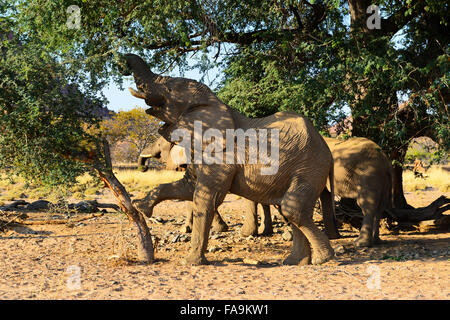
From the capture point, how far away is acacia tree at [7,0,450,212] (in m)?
8.61

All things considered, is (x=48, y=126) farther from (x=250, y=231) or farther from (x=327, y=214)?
(x=327, y=214)

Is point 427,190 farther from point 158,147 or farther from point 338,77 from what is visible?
point 158,147

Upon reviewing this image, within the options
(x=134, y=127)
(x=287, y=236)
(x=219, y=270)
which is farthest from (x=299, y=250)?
(x=134, y=127)

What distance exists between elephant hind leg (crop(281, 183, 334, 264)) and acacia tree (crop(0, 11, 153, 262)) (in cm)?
236

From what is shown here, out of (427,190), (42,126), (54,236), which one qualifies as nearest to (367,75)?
(42,126)

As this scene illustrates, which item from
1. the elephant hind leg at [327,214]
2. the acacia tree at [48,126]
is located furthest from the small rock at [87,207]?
→ the elephant hind leg at [327,214]

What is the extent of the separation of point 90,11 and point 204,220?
16.0ft

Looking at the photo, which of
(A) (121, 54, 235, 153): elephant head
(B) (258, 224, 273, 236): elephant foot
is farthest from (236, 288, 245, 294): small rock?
(B) (258, 224, 273, 236): elephant foot

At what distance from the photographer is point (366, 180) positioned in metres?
9.36

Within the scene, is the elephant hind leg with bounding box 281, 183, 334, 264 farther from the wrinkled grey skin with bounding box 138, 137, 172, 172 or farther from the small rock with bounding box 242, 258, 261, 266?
the wrinkled grey skin with bounding box 138, 137, 172, 172

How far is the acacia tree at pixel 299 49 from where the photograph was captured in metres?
8.61

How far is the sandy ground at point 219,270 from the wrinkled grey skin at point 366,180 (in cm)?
50

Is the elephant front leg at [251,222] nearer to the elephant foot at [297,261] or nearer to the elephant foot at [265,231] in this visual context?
the elephant foot at [265,231]

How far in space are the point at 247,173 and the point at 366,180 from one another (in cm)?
346
